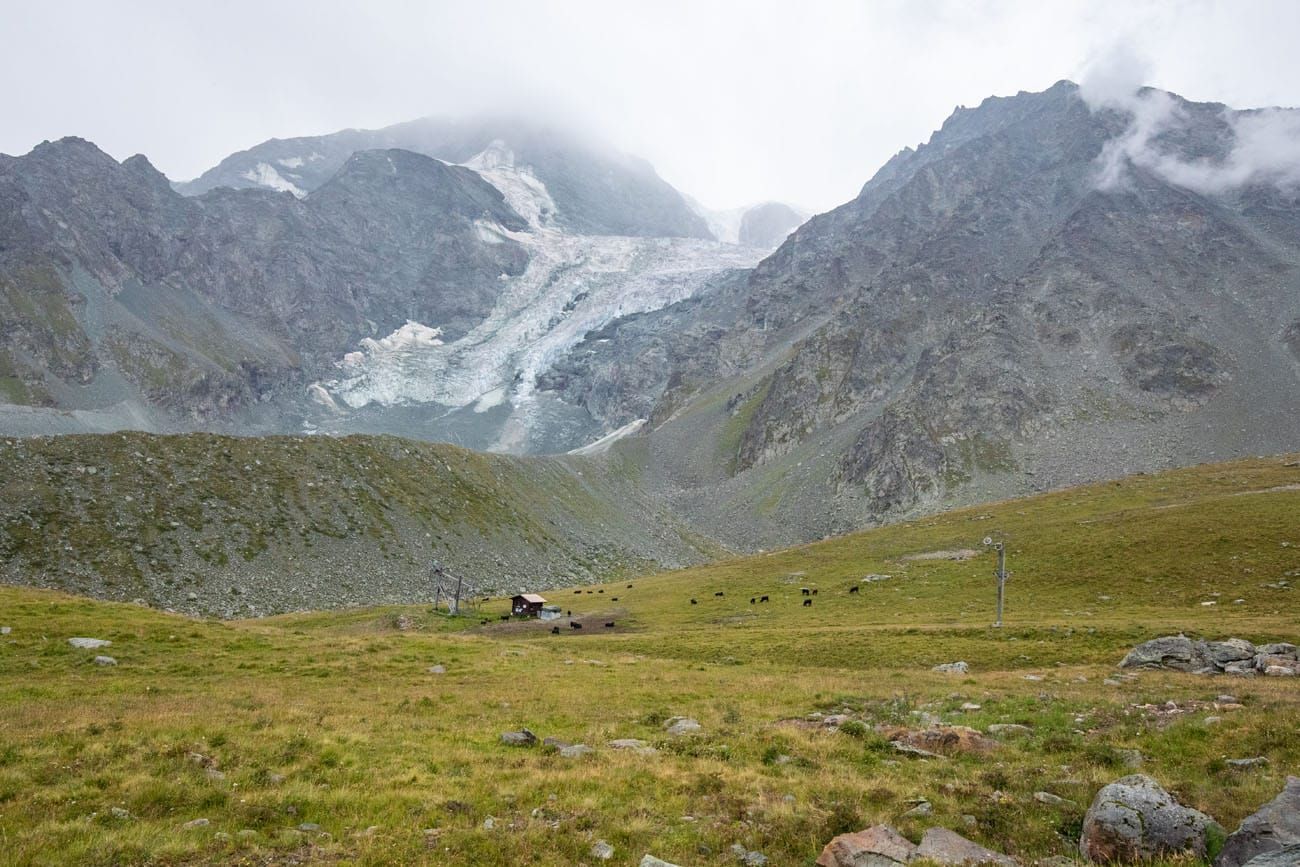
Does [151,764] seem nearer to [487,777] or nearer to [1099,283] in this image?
[487,777]

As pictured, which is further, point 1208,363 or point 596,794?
point 1208,363

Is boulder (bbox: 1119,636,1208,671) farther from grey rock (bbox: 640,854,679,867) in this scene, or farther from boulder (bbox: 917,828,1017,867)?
grey rock (bbox: 640,854,679,867)

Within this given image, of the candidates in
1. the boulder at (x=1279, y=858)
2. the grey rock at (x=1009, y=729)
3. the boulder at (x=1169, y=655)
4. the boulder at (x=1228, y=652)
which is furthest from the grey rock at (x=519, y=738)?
the boulder at (x=1228, y=652)

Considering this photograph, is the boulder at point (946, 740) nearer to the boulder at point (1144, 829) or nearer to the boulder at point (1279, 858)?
the boulder at point (1144, 829)

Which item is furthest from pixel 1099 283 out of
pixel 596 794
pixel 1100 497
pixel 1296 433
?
pixel 596 794

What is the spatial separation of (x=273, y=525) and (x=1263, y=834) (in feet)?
296

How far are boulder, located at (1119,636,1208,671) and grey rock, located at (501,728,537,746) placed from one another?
2535cm

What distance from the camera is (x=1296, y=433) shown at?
434 feet

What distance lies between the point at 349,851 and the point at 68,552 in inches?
2946

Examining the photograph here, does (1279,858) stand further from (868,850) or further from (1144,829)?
(868,850)

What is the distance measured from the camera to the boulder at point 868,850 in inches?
412

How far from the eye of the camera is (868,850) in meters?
10.8

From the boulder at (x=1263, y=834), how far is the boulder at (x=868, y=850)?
416 cm

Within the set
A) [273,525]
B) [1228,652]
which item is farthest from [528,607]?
[1228,652]
